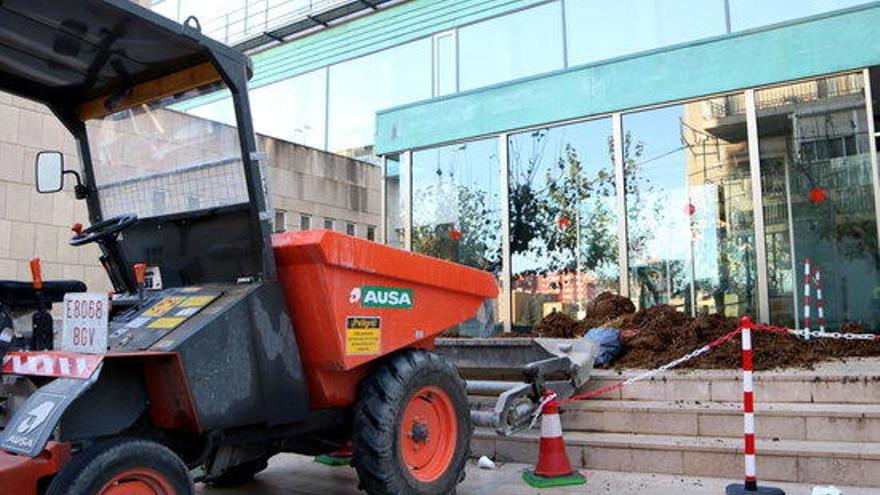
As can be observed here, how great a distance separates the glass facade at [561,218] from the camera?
10289 mm

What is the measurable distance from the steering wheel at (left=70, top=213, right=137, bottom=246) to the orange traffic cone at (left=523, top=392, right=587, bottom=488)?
3.24 metres

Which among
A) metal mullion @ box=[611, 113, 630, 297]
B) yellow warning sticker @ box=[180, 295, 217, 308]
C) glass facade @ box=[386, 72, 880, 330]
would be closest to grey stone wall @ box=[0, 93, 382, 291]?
glass facade @ box=[386, 72, 880, 330]

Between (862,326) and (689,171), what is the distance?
286cm

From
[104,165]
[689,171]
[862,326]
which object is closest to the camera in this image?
[104,165]

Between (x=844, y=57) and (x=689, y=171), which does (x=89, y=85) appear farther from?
(x=844, y=57)

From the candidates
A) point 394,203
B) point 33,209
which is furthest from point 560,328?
point 33,209

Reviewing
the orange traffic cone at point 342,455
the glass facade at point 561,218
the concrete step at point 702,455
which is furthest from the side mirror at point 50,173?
the glass facade at point 561,218

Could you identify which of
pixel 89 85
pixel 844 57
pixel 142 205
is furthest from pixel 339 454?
pixel 844 57

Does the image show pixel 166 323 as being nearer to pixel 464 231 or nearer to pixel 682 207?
pixel 682 207

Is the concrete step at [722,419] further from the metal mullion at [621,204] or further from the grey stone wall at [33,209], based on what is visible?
the grey stone wall at [33,209]

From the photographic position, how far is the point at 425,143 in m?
12.0

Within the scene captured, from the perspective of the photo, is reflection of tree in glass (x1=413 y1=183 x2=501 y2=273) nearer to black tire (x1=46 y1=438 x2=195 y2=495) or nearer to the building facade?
the building facade

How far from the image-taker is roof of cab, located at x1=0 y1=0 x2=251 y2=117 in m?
3.36

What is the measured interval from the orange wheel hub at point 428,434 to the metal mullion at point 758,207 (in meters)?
5.65
